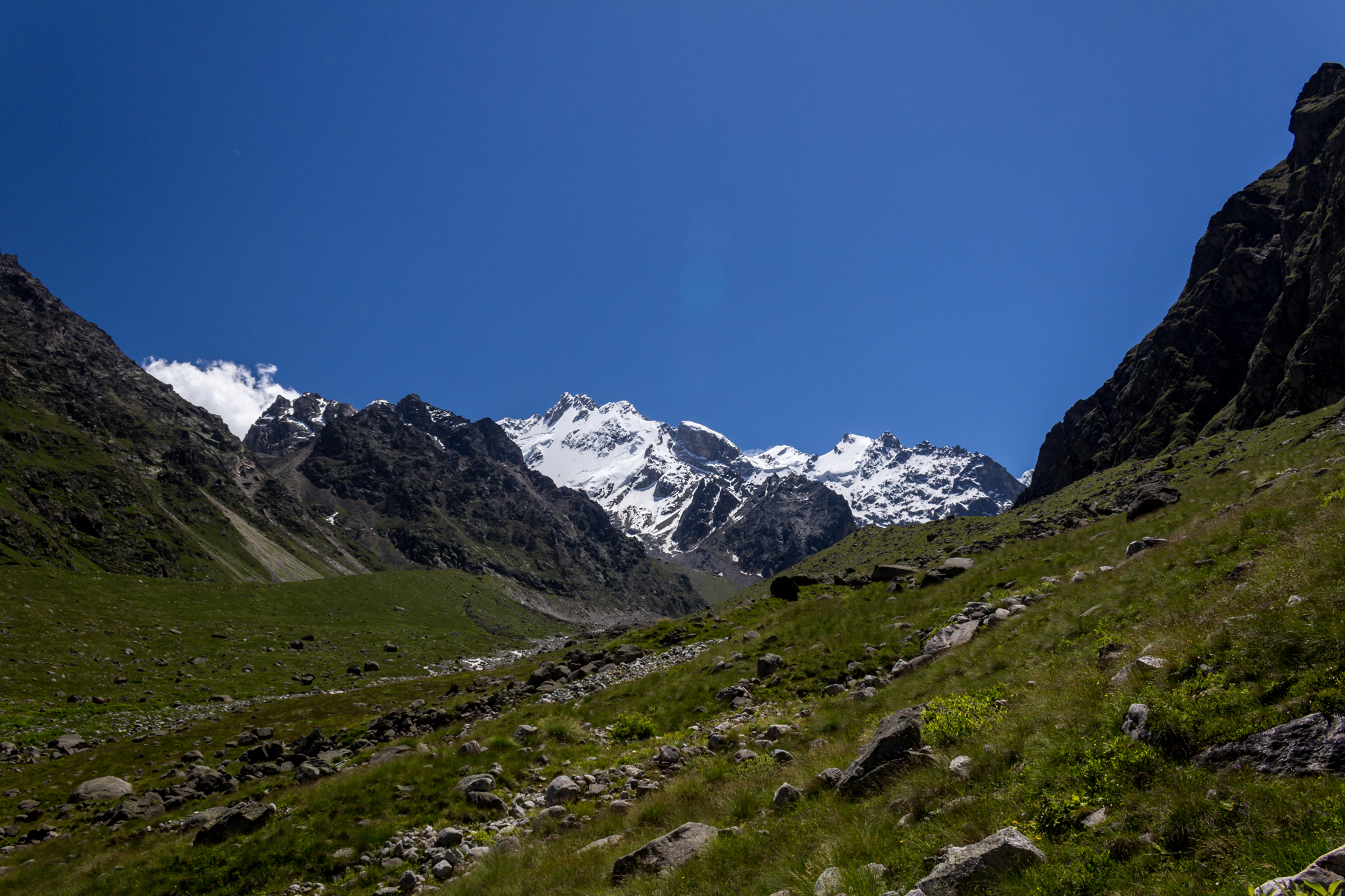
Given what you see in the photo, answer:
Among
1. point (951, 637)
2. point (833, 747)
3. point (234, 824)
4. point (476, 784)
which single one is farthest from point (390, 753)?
point (951, 637)

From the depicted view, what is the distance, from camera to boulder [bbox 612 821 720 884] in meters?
8.96

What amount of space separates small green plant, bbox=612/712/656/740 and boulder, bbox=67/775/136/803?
885 inches

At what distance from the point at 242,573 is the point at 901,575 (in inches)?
7239

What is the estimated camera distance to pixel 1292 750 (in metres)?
5.67

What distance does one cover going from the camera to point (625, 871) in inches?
358

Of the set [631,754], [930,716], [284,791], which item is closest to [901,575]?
[631,754]

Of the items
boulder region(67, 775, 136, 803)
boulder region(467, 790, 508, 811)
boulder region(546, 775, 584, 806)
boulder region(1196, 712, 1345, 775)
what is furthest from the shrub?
boulder region(67, 775, 136, 803)

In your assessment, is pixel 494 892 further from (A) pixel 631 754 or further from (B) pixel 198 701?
(B) pixel 198 701

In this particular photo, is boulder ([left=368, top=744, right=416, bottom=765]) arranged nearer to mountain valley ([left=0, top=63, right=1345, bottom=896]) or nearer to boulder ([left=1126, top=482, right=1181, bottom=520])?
mountain valley ([left=0, top=63, right=1345, bottom=896])

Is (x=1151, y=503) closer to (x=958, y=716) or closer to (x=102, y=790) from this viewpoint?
(x=958, y=716)

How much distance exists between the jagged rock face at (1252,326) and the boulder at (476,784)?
11689 cm

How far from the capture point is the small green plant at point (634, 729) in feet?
64.0

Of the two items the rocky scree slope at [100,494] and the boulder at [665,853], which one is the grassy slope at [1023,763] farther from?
the rocky scree slope at [100,494]

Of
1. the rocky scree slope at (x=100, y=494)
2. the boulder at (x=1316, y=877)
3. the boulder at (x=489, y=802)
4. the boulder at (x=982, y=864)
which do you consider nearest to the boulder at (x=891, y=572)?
the boulder at (x=489, y=802)
